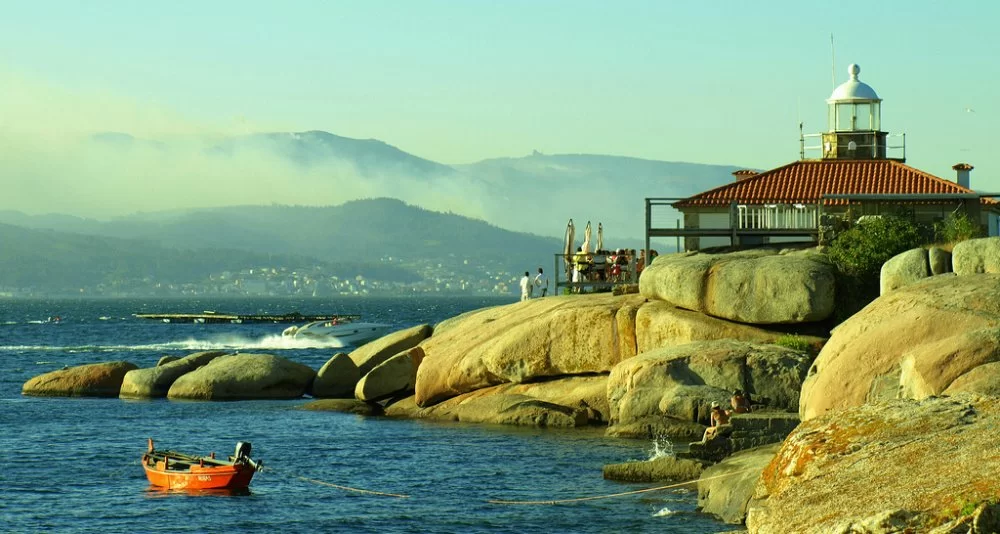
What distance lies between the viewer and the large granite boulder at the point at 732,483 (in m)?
22.7

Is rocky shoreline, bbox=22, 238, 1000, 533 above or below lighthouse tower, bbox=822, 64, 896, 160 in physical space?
below

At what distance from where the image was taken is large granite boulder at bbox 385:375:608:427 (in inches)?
1403

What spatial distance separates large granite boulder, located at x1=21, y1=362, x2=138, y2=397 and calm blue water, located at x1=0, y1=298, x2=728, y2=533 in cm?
281

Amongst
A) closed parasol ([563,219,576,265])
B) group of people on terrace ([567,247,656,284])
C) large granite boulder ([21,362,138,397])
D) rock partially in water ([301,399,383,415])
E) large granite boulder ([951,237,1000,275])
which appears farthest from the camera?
closed parasol ([563,219,576,265])

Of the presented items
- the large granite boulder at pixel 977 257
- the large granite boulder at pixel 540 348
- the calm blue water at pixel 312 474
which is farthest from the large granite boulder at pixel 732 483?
the large granite boulder at pixel 540 348

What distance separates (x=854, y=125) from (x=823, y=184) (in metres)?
3.25

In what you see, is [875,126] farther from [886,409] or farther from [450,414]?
[886,409]

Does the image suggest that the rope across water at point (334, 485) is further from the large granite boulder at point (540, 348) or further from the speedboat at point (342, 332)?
the speedboat at point (342, 332)

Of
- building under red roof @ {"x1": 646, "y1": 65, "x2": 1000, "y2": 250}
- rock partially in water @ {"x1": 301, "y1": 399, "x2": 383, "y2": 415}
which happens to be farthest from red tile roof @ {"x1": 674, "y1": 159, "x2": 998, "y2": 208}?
rock partially in water @ {"x1": 301, "y1": 399, "x2": 383, "y2": 415}

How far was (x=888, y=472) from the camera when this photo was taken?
56.5 ft

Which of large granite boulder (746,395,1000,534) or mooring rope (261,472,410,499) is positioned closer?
large granite boulder (746,395,1000,534)

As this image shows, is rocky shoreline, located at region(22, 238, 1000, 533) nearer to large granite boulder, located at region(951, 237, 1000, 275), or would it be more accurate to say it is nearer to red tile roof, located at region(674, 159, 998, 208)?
large granite boulder, located at region(951, 237, 1000, 275)

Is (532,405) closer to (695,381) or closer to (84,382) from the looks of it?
(695,381)

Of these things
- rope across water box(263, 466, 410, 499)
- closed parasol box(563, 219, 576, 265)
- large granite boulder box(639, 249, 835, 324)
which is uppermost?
closed parasol box(563, 219, 576, 265)
